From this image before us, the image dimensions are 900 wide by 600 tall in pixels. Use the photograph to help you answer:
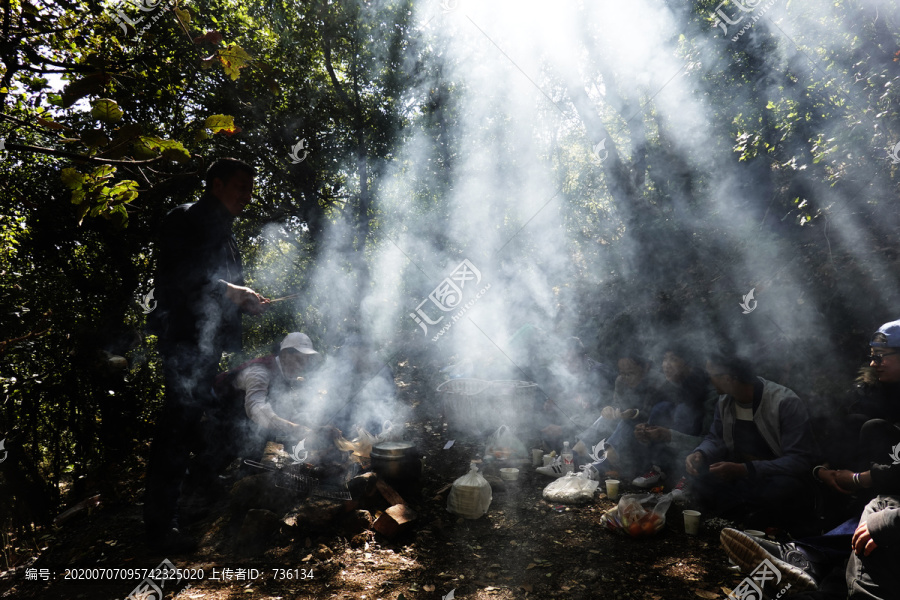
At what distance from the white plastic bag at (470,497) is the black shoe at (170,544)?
7.79 feet

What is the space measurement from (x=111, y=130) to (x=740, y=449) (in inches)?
208

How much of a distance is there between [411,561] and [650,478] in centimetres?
297

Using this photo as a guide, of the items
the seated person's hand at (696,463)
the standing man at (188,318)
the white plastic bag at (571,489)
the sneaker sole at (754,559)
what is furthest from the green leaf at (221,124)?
the seated person's hand at (696,463)

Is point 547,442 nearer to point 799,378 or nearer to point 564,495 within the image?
point 564,495

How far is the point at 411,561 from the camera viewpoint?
346cm

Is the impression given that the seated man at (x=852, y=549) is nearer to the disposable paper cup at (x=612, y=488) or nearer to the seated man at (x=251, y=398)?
the disposable paper cup at (x=612, y=488)

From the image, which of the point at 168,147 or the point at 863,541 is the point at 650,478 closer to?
the point at 863,541

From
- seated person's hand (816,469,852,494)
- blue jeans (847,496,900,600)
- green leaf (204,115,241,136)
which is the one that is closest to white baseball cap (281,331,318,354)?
green leaf (204,115,241,136)

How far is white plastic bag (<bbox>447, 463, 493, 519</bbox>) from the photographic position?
4.21 meters

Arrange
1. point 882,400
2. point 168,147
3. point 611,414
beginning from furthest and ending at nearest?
point 611,414 < point 882,400 < point 168,147

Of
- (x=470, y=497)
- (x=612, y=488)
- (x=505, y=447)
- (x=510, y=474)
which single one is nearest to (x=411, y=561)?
(x=470, y=497)

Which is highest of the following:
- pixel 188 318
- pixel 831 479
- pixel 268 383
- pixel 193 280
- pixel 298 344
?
pixel 193 280

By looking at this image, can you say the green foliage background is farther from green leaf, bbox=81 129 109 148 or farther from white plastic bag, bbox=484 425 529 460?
white plastic bag, bbox=484 425 529 460

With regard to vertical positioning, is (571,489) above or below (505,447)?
below
